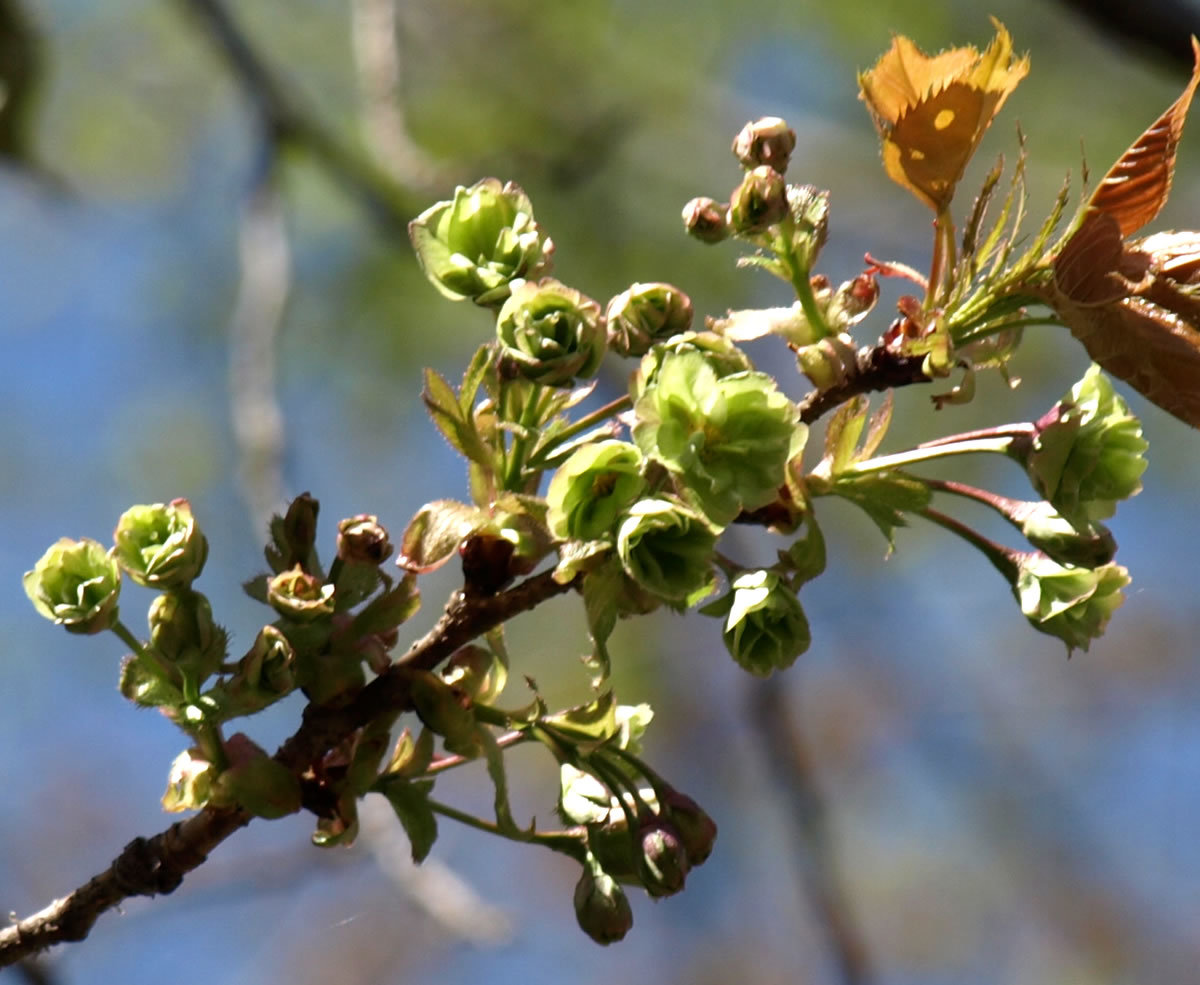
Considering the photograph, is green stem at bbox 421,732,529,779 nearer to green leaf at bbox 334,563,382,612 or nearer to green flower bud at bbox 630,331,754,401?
green leaf at bbox 334,563,382,612

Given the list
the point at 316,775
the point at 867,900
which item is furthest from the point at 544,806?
the point at 316,775

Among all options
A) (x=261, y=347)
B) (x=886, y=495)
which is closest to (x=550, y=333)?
(x=886, y=495)

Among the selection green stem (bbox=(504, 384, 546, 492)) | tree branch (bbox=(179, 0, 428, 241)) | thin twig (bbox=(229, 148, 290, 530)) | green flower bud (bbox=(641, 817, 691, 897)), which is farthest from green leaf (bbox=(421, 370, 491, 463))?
tree branch (bbox=(179, 0, 428, 241))

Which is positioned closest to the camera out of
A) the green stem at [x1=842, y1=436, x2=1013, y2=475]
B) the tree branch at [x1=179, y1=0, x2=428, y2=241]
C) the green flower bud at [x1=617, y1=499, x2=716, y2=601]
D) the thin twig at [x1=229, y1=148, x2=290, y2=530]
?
the green flower bud at [x1=617, y1=499, x2=716, y2=601]

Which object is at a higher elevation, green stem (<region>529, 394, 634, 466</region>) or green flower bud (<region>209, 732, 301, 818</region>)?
green stem (<region>529, 394, 634, 466</region>)

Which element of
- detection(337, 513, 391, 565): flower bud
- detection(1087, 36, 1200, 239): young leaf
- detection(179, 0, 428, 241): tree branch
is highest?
detection(1087, 36, 1200, 239): young leaf

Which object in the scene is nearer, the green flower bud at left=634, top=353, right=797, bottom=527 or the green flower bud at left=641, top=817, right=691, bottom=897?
the green flower bud at left=634, top=353, right=797, bottom=527

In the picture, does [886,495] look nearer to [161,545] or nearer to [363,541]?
[363,541]
